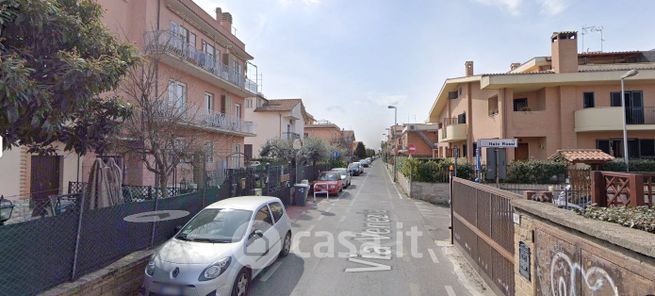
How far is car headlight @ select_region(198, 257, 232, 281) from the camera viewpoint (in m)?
5.06

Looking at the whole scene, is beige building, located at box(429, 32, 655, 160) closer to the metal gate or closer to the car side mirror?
the metal gate

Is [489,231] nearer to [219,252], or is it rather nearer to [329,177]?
[219,252]

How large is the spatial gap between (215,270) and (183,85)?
1515 cm

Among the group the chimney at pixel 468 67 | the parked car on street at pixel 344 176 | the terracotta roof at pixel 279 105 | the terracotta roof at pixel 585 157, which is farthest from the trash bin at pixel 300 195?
the terracotta roof at pixel 279 105

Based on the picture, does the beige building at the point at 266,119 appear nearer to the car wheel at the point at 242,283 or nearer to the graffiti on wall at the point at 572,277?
the car wheel at the point at 242,283

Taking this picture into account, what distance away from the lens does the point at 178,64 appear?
16.8 metres

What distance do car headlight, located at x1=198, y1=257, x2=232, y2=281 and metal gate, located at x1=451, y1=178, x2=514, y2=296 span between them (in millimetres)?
4372

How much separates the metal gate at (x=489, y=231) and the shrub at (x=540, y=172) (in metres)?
11.5

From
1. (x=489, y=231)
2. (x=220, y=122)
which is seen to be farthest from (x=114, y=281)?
(x=220, y=122)

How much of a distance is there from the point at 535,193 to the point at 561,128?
→ 748 inches

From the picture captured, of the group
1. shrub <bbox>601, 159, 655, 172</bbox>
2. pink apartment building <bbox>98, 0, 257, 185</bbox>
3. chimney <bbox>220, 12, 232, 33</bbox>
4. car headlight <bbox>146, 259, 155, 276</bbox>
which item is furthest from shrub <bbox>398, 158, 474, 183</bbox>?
car headlight <bbox>146, 259, 155, 276</bbox>

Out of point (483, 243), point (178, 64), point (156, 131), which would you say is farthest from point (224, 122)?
point (483, 243)

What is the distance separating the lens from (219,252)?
551cm

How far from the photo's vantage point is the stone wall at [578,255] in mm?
2504
